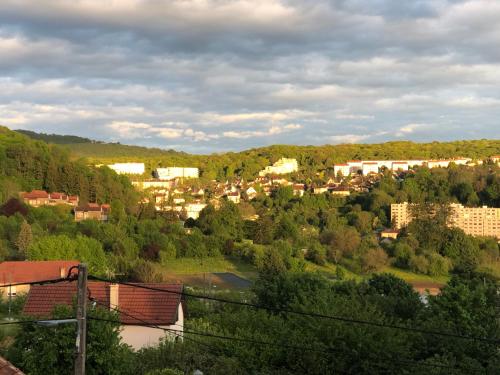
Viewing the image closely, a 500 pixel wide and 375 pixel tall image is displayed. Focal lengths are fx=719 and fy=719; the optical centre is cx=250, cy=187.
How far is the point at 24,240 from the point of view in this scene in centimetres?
5234

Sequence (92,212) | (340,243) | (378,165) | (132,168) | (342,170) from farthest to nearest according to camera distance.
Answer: (132,168), (342,170), (378,165), (92,212), (340,243)

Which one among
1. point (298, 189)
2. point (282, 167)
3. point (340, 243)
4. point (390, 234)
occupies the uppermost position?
point (282, 167)

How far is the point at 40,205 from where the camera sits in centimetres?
7238

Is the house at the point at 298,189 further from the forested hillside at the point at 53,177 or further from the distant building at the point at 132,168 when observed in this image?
the distant building at the point at 132,168

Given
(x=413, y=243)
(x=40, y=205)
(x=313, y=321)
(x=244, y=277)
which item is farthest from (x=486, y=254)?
(x=313, y=321)

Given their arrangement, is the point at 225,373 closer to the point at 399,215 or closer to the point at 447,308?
the point at 447,308

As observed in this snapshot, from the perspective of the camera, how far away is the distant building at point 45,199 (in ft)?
245

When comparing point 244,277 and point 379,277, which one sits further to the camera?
point 244,277

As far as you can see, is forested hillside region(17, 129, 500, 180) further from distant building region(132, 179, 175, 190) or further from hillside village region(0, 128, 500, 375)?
hillside village region(0, 128, 500, 375)

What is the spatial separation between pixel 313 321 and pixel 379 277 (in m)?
17.1

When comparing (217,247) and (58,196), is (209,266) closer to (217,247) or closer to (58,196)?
(217,247)

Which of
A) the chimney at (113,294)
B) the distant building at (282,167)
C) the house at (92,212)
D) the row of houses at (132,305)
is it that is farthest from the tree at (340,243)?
the distant building at (282,167)

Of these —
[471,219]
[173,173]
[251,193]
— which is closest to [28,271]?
[471,219]

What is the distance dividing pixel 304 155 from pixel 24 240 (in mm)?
99499
